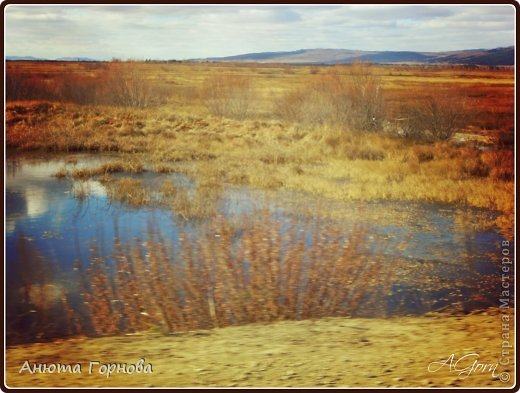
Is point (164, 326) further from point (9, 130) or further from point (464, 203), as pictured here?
point (464, 203)

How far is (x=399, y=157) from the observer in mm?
6320

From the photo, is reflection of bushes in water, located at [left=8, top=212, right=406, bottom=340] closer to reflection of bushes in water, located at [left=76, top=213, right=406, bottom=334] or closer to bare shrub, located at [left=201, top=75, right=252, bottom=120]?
reflection of bushes in water, located at [left=76, top=213, right=406, bottom=334]

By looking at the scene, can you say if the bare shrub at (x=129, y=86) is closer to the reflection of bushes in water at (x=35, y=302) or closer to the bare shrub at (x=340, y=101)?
the bare shrub at (x=340, y=101)

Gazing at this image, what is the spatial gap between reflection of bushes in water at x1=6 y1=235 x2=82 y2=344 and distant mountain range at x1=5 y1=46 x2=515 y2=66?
2374 mm

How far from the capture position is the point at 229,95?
241 inches

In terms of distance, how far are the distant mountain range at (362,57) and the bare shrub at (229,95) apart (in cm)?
25

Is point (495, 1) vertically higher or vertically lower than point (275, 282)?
higher

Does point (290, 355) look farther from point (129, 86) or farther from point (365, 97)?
point (129, 86)

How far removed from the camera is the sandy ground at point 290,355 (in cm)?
467

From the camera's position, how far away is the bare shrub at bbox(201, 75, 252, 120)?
6.12 m

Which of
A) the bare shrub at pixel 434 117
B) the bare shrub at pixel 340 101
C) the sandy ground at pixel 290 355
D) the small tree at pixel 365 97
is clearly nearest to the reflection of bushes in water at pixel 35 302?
the sandy ground at pixel 290 355

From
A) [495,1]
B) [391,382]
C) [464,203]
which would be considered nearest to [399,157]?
[464,203]

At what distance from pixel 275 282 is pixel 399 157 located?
87.4 inches

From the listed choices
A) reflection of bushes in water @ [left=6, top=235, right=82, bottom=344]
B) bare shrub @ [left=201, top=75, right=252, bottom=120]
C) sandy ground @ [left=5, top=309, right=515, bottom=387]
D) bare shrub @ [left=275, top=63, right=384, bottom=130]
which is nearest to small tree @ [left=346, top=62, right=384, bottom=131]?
bare shrub @ [left=275, top=63, right=384, bottom=130]
